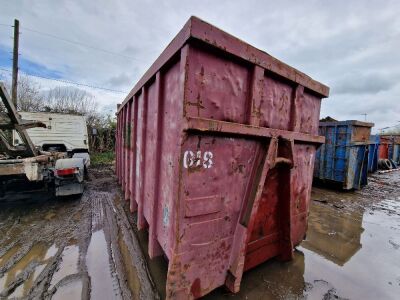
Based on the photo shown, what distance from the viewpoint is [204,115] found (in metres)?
1.64

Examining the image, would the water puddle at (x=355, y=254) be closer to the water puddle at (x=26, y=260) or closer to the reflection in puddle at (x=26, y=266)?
the reflection in puddle at (x=26, y=266)

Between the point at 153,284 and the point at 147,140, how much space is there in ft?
5.36

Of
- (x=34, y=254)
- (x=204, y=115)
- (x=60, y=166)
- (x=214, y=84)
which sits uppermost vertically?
(x=214, y=84)

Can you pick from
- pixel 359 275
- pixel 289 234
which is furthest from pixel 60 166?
pixel 359 275

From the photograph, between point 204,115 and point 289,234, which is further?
point 289,234

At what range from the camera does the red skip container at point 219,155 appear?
1.60 m

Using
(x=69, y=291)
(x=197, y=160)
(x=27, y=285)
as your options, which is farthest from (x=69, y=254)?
(x=197, y=160)

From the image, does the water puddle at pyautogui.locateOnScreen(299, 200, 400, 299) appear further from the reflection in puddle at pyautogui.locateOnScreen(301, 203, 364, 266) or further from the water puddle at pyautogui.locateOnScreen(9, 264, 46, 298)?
the water puddle at pyautogui.locateOnScreen(9, 264, 46, 298)

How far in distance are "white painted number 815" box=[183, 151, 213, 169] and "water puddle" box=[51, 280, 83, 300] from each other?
1.75m

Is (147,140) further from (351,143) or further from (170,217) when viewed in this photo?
(351,143)

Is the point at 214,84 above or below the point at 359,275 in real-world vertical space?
above

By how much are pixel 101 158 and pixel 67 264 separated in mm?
10571

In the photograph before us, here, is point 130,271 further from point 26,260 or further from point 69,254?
point 26,260

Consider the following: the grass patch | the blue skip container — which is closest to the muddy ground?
the blue skip container
